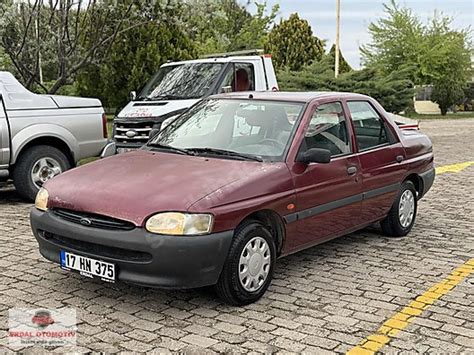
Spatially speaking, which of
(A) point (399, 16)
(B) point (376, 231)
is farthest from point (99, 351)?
(A) point (399, 16)

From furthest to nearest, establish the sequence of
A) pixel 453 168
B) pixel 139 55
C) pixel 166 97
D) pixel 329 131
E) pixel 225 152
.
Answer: pixel 139 55, pixel 453 168, pixel 166 97, pixel 329 131, pixel 225 152

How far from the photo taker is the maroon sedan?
428 cm

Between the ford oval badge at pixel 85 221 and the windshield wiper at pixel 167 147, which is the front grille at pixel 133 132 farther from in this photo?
the ford oval badge at pixel 85 221

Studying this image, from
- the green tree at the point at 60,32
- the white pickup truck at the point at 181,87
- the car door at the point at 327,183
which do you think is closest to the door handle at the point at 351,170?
the car door at the point at 327,183

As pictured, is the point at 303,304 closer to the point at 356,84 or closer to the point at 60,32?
the point at 60,32

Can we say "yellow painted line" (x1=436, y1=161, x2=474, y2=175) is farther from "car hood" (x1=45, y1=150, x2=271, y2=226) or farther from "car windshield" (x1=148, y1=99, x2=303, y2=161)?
"car hood" (x1=45, y1=150, x2=271, y2=226)

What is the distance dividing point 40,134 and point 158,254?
492cm

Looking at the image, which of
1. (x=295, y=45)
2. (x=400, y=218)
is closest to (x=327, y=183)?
(x=400, y=218)

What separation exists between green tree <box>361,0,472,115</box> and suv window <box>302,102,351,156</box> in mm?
30166

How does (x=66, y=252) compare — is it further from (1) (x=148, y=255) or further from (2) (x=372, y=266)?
(2) (x=372, y=266)

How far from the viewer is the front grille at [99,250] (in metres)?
4.29

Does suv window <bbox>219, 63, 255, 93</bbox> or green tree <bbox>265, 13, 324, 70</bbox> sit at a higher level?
green tree <bbox>265, 13, 324, 70</bbox>

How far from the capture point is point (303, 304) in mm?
4801

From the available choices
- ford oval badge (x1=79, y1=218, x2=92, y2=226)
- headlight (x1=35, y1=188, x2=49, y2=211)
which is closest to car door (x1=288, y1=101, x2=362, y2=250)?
ford oval badge (x1=79, y1=218, x2=92, y2=226)
